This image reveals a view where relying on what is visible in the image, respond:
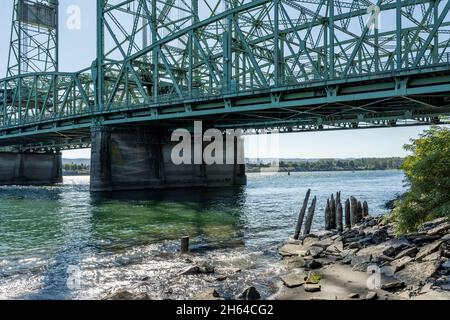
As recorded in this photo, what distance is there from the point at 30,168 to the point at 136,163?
165 feet

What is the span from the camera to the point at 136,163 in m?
56.9

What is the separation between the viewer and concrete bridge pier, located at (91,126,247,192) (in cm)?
5319

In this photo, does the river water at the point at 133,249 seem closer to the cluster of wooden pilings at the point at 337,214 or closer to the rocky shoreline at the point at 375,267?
the rocky shoreline at the point at 375,267

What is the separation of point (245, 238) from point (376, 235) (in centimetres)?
705

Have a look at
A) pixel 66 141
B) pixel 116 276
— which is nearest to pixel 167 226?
pixel 116 276

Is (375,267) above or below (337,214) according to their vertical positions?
below

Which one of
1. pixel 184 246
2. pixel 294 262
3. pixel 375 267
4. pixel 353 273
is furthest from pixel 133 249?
pixel 375 267

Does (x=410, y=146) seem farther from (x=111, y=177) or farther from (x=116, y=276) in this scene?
(x=111, y=177)

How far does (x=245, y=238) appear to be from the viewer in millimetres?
21484

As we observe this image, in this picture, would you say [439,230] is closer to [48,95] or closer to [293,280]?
[293,280]

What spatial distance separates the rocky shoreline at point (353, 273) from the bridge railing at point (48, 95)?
1907 inches

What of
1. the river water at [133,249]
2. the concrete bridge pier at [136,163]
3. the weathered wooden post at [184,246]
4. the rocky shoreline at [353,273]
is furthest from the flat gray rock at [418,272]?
the concrete bridge pier at [136,163]

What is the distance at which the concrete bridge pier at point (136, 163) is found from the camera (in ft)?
174

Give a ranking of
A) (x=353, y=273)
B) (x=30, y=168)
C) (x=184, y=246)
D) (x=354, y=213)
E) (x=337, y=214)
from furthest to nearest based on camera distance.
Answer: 1. (x=30, y=168)
2. (x=354, y=213)
3. (x=337, y=214)
4. (x=184, y=246)
5. (x=353, y=273)
